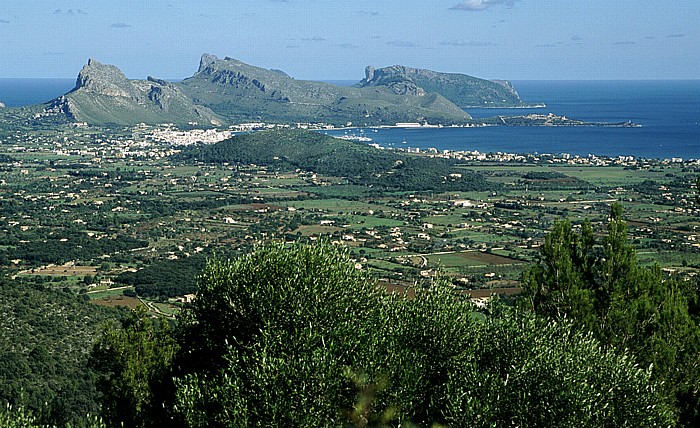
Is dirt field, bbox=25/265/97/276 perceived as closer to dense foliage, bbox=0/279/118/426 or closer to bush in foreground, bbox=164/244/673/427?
dense foliage, bbox=0/279/118/426

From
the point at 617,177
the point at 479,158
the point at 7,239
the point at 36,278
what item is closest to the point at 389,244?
the point at 36,278

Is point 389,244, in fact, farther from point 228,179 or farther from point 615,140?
point 615,140

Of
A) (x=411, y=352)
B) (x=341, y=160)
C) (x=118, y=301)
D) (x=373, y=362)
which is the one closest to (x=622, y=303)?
(x=411, y=352)

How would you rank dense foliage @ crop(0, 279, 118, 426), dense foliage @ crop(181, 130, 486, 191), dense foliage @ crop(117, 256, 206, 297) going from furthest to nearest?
dense foliage @ crop(181, 130, 486, 191), dense foliage @ crop(117, 256, 206, 297), dense foliage @ crop(0, 279, 118, 426)

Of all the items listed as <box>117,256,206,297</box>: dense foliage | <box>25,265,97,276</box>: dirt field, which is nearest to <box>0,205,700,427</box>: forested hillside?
<box>117,256,206,297</box>: dense foliage

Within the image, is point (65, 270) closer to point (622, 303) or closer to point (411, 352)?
point (411, 352)

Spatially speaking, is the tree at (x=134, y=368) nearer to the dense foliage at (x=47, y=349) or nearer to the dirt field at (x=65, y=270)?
the dense foliage at (x=47, y=349)

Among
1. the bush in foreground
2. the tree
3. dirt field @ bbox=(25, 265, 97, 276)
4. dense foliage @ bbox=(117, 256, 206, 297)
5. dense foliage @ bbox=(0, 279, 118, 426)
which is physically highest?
the bush in foreground
